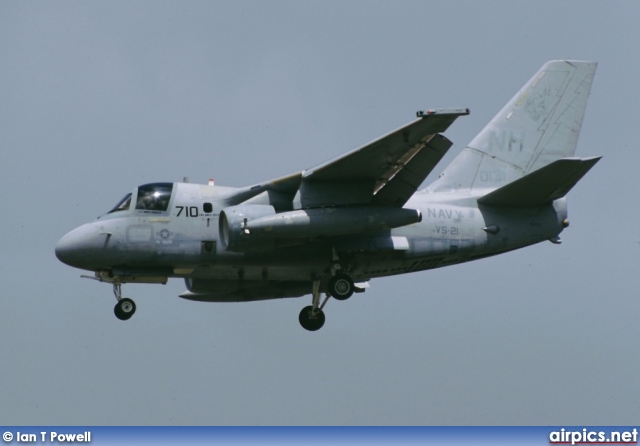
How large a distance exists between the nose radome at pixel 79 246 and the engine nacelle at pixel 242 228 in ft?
9.63

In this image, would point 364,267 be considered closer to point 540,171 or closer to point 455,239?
point 455,239

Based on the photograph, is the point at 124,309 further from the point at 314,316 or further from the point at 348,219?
the point at 348,219

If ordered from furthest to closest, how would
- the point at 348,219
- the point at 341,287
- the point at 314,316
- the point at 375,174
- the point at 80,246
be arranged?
the point at 314,316 → the point at 341,287 → the point at 80,246 → the point at 375,174 → the point at 348,219

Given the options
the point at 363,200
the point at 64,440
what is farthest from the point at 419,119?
the point at 64,440

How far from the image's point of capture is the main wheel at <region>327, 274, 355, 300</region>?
31172 millimetres

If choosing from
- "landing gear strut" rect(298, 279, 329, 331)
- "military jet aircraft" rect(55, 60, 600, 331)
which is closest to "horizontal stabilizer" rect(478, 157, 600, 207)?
"military jet aircraft" rect(55, 60, 600, 331)

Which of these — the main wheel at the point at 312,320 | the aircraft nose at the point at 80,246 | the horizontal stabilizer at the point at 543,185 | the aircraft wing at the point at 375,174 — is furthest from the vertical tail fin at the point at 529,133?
the aircraft nose at the point at 80,246

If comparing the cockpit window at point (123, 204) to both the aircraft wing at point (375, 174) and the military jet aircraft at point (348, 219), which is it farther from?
the aircraft wing at point (375, 174)

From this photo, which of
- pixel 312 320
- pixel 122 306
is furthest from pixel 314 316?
pixel 122 306

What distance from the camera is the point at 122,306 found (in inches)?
1240

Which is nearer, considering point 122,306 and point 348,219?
point 348,219

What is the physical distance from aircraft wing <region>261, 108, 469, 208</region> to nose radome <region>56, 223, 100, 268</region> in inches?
157

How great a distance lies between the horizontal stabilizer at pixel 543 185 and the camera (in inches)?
1202

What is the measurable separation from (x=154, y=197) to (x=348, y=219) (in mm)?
4473
